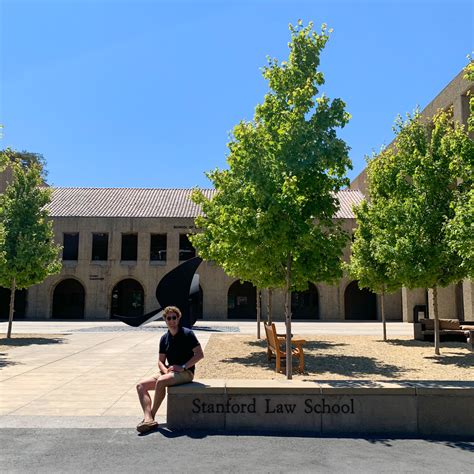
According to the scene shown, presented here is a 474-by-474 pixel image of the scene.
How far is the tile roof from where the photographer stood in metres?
37.8

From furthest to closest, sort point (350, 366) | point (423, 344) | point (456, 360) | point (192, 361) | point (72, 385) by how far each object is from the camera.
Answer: point (423, 344) → point (456, 360) → point (350, 366) → point (72, 385) → point (192, 361)

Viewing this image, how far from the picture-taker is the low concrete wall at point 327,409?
5.91m

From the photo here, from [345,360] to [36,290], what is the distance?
29.5 meters

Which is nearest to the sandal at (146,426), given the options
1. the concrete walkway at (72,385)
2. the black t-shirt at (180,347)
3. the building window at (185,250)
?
the concrete walkway at (72,385)

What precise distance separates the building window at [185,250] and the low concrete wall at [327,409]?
30783 mm

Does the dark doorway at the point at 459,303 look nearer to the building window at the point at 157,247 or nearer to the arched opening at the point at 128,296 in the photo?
the building window at the point at 157,247

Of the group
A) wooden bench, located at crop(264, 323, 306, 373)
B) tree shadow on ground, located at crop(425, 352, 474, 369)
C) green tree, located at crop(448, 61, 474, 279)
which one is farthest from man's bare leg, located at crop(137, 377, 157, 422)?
tree shadow on ground, located at crop(425, 352, 474, 369)

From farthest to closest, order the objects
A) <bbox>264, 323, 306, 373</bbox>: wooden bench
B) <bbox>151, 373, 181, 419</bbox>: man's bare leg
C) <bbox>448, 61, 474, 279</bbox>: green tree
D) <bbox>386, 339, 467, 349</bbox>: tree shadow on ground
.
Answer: <bbox>386, 339, 467, 349</bbox>: tree shadow on ground, <bbox>448, 61, 474, 279</bbox>: green tree, <bbox>264, 323, 306, 373</bbox>: wooden bench, <bbox>151, 373, 181, 419</bbox>: man's bare leg

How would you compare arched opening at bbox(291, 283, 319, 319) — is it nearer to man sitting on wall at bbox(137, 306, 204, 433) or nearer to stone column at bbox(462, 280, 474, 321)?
stone column at bbox(462, 280, 474, 321)

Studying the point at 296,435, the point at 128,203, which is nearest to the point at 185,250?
the point at 128,203

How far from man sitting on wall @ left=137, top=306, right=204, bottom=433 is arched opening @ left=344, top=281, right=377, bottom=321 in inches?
1361

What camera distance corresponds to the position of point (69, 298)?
39.3 metres

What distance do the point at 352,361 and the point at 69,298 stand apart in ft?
104

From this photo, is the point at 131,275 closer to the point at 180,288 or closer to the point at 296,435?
the point at 180,288
